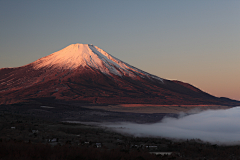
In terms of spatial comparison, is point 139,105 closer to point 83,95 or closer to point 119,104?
point 119,104

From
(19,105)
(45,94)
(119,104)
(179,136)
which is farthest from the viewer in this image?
(45,94)

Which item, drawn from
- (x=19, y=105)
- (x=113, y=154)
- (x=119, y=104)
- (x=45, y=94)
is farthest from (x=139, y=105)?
(x=113, y=154)

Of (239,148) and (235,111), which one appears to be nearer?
(239,148)

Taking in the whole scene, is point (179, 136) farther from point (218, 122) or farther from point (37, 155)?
point (37, 155)

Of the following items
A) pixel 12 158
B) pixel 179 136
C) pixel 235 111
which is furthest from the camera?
pixel 235 111

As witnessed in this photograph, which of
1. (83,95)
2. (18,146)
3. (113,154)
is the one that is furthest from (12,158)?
(83,95)

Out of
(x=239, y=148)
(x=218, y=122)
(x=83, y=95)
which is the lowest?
(x=239, y=148)

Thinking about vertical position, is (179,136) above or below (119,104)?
below

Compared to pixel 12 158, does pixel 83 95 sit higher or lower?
higher

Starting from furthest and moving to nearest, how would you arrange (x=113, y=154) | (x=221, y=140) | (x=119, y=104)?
(x=119, y=104) → (x=221, y=140) → (x=113, y=154)
